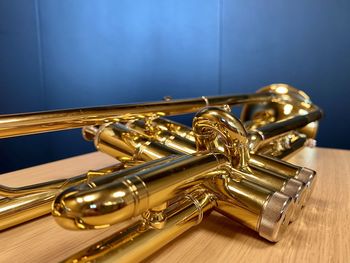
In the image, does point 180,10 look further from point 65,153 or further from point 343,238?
point 343,238

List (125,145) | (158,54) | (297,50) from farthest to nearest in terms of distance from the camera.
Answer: (158,54) → (297,50) → (125,145)

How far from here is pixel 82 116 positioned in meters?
0.34

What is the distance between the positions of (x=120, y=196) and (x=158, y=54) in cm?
107

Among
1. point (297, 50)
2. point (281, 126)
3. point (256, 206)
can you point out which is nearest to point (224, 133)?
point (256, 206)

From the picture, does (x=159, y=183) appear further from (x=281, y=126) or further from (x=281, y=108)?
(x=281, y=108)

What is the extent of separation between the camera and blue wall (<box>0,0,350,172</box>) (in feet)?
3.47

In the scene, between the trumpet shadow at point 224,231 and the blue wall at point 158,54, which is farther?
the blue wall at point 158,54

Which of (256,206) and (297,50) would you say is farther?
(297,50)

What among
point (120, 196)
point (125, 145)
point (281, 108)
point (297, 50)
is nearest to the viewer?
point (120, 196)

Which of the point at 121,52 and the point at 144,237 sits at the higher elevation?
the point at 121,52

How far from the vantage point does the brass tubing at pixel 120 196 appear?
0.18 meters

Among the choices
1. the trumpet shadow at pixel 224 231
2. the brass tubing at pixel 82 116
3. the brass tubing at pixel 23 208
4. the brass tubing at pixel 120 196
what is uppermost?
the brass tubing at pixel 82 116

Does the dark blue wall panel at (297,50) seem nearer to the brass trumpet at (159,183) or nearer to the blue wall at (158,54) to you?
the blue wall at (158,54)

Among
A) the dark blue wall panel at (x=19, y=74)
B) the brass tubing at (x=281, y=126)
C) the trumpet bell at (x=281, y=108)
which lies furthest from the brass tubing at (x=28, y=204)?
the dark blue wall panel at (x=19, y=74)
